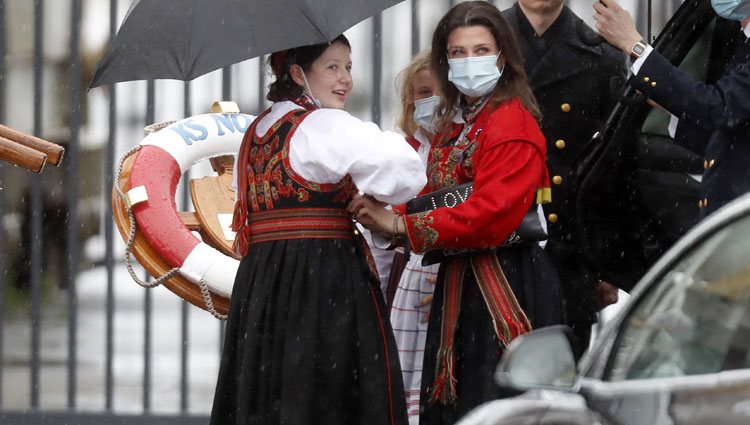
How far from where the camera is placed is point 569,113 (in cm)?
507

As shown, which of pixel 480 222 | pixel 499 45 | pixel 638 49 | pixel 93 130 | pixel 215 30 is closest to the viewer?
pixel 215 30

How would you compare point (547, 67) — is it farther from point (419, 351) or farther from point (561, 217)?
point (419, 351)

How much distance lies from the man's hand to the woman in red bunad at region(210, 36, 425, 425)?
78 centimetres

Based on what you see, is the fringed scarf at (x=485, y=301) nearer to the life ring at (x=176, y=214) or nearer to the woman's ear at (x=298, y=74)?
the woman's ear at (x=298, y=74)

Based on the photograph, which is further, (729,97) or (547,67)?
(547,67)

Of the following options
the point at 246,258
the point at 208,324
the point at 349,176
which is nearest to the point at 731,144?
the point at 349,176

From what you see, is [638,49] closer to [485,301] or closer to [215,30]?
[485,301]

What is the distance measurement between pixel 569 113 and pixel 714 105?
95cm

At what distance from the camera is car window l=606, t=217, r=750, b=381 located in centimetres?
248

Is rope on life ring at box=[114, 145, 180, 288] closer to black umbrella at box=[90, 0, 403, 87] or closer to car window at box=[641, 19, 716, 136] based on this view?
black umbrella at box=[90, 0, 403, 87]

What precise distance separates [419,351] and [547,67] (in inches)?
41.6

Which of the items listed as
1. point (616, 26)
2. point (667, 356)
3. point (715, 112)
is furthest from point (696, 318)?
point (616, 26)

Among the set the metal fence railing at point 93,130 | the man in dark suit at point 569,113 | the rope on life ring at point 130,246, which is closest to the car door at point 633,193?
the man in dark suit at point 569,113

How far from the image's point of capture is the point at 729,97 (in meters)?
4.15
